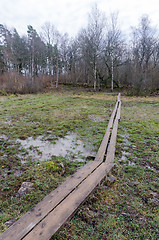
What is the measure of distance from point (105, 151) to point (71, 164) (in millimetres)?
796

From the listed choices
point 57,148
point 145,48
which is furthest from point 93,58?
point 57,148

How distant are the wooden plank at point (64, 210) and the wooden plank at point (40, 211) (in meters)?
0.05

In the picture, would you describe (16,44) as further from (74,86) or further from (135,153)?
(135,153)

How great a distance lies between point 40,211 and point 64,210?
248mm

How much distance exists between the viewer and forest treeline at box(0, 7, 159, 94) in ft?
54.3

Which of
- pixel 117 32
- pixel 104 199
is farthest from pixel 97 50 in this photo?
pixel 104 199

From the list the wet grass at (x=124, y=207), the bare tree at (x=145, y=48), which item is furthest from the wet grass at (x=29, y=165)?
the bare tree at (x=145, y=48)

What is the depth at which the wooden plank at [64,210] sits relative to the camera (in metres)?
1.26

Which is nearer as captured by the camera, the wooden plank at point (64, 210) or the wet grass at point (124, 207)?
the wooden plank at point (64, 210)

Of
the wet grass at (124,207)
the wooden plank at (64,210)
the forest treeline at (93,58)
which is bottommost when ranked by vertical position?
the wet grass at (124,207)

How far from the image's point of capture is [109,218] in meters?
1.58

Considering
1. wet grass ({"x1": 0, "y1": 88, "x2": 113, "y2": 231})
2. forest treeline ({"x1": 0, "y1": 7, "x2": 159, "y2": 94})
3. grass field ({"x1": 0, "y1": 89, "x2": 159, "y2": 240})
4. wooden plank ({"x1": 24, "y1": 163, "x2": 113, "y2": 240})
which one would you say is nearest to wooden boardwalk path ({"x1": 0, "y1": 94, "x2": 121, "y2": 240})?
wooden plank ({"x1": 24, "y1": 163, "x2": 113, "y2": 240})

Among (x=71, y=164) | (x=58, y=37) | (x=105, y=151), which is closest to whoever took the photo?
(x=71, y=164)

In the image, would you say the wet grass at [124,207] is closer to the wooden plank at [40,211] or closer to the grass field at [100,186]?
the grass field at [100,186]
